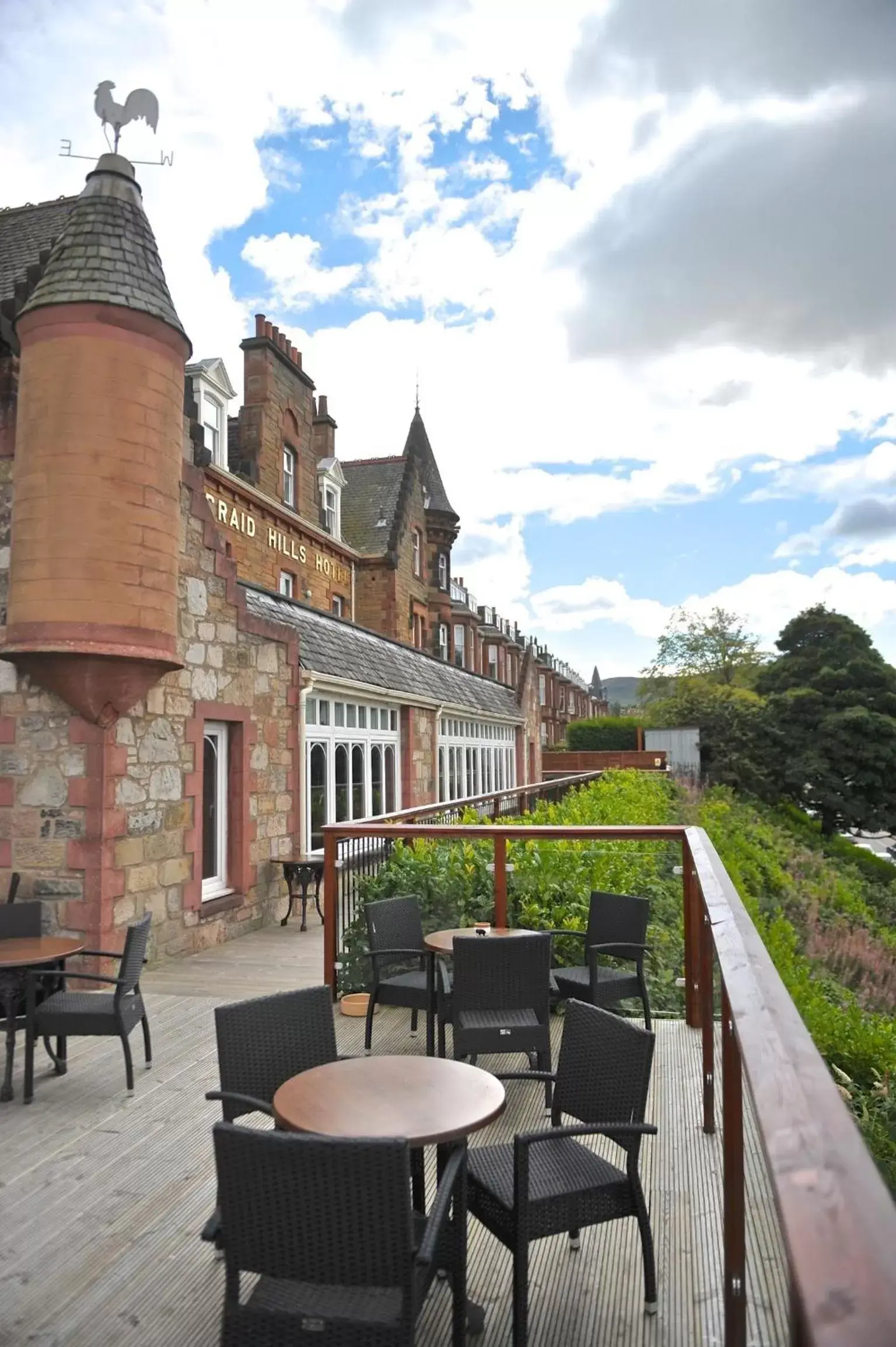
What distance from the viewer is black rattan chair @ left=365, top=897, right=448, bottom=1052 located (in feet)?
19.3

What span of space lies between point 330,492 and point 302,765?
40.0 feet

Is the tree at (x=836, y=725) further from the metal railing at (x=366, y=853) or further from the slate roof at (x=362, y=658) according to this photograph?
the metal railing at (x=366, y=853)

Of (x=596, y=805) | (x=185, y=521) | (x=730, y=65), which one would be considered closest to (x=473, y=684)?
(x=596, y=805)

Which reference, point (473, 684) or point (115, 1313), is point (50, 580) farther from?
point (473, 684)

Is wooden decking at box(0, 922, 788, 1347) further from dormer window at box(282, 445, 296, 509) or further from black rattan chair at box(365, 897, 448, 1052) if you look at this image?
dormer window at box(282, 445, 296, 509)

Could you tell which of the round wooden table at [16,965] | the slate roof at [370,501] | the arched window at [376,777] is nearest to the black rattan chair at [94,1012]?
the round wooden table at [16,965]

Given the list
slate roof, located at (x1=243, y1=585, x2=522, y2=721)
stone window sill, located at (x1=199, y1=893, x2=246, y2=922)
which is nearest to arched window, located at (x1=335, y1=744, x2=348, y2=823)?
slate roof, located at (x1=243, y1=585, x2=522, y2=721)

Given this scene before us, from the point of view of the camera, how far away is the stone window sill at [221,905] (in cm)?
954

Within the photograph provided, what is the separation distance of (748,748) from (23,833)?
1024 inches

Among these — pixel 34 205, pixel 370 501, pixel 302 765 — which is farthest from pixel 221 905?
pixel 370 501

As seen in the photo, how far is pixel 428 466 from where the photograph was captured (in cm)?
3091

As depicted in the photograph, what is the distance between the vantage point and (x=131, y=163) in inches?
352

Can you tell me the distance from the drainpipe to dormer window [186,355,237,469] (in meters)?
6.40

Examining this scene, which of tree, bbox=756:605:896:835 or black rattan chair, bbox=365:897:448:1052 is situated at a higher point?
tree, bbox=756:605:896:835
